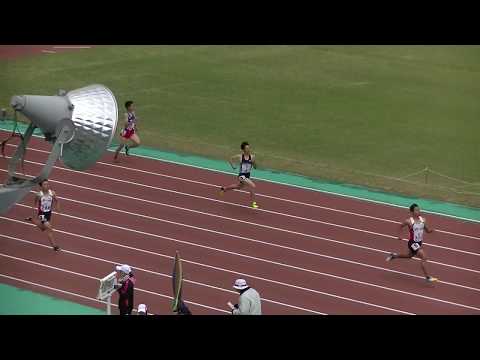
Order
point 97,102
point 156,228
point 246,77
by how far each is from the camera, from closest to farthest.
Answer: point 97,102 → point 156,228 → point 246,77

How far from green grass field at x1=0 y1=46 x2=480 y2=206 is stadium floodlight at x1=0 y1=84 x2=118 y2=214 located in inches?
448

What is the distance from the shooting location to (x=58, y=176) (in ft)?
55.6

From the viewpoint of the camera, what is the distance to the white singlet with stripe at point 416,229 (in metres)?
13.4

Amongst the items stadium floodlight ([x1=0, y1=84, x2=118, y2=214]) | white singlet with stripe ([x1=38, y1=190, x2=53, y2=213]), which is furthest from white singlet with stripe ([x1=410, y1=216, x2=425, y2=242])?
stadium floodlight ([x1=0, y1=84, x2=118, y2=214])

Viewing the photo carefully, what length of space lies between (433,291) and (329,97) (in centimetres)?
970

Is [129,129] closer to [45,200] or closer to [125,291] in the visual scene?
[45,200]

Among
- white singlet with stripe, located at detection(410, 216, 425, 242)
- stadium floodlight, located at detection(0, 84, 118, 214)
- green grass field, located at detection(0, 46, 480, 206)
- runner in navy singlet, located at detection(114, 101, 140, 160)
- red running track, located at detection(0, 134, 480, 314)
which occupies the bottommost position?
red running track, located at detection(0, 134, 480, 314)

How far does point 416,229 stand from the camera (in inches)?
531

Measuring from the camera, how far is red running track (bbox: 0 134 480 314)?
13086 millimetres

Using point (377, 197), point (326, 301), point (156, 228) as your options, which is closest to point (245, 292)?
point (326, 301)

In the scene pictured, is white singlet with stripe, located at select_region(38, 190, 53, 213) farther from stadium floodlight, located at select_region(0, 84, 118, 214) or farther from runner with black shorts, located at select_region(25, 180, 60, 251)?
stadium floodlight, located at select_region(0, 84, 118, 214)

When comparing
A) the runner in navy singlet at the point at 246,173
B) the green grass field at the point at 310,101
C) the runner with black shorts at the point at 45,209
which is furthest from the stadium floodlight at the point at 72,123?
the green grass field at the point at 310,101

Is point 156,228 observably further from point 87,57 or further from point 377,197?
point 87,57

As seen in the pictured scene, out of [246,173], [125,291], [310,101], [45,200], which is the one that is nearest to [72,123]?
[125,291]
